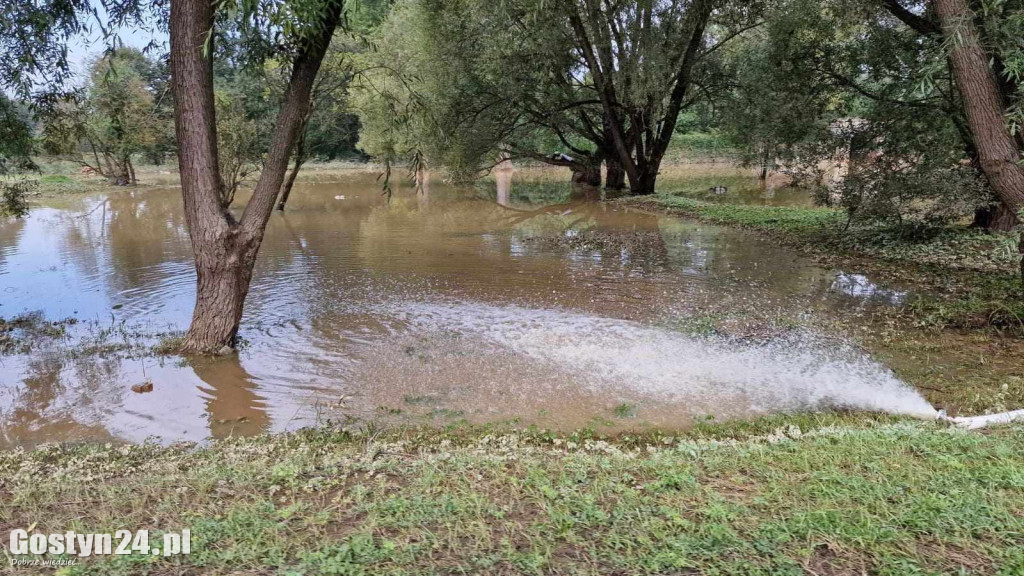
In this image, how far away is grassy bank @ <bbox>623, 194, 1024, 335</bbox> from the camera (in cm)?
687

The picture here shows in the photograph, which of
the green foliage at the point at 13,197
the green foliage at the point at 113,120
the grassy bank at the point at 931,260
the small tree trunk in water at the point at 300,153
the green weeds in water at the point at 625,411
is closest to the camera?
the green weeds in water at the point at 625,411

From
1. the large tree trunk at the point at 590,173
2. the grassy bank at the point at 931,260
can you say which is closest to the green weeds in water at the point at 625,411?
the grassy bank at the point at 931,260

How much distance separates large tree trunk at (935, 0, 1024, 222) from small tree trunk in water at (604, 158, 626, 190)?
17.7 metres

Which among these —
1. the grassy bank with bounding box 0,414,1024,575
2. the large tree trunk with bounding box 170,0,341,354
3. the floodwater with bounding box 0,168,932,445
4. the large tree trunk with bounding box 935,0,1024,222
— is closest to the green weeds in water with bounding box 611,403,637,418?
the floodwater with bounding box 0,168,932,445

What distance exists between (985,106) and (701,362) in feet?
13.2

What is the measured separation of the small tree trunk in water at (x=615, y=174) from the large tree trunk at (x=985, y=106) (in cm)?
1766

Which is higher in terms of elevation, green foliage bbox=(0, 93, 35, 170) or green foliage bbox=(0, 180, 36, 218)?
green foliage bbox=(0, 93, 35, 170)

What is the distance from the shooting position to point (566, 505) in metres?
2.90

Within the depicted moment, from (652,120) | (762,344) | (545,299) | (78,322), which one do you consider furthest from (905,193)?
(78,322)

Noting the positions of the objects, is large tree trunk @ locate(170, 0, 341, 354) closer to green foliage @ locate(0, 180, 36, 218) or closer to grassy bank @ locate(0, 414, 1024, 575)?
grassy bank @ locate(0, 414, 1024, 575)

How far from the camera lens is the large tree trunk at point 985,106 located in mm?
6094

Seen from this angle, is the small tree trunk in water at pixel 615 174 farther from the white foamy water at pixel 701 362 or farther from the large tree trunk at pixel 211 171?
the large tree trunk at pixel 211 171

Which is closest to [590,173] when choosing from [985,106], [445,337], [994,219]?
[994,219]

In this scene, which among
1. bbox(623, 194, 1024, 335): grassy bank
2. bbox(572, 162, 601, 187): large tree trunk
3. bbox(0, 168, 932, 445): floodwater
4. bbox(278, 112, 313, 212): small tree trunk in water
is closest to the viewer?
bbox(0, 168, 932, 445): floodwater
